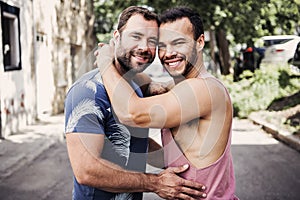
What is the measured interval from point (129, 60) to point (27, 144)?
7.33 m

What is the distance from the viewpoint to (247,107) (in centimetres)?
1414

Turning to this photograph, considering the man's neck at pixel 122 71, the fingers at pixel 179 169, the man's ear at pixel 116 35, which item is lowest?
the fingers at pixel 179 169

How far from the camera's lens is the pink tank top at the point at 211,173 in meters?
2.08

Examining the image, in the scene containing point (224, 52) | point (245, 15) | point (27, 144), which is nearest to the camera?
point (27, 144)

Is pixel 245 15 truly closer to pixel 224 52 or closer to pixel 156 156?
pixel 224 52

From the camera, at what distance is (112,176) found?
2.02 metres

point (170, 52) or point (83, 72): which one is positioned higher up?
point (170, 52)

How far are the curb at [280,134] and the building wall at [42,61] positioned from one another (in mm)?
4626

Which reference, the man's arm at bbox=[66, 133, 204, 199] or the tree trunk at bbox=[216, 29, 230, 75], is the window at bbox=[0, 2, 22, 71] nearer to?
the man's arm at bbox=[66, 133, 204, 199]

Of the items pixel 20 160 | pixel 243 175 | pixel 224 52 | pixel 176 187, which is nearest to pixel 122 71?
pixel 176 187

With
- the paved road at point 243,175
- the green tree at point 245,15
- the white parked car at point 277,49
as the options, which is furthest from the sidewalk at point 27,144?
the white parked car at point 277,49

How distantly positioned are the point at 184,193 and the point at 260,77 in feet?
45.7

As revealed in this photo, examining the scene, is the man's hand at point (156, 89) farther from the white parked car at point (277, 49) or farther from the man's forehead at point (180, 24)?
the white parked car at point (277, 49)

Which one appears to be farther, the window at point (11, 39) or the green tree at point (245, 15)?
the green tree at point (245, 15)
